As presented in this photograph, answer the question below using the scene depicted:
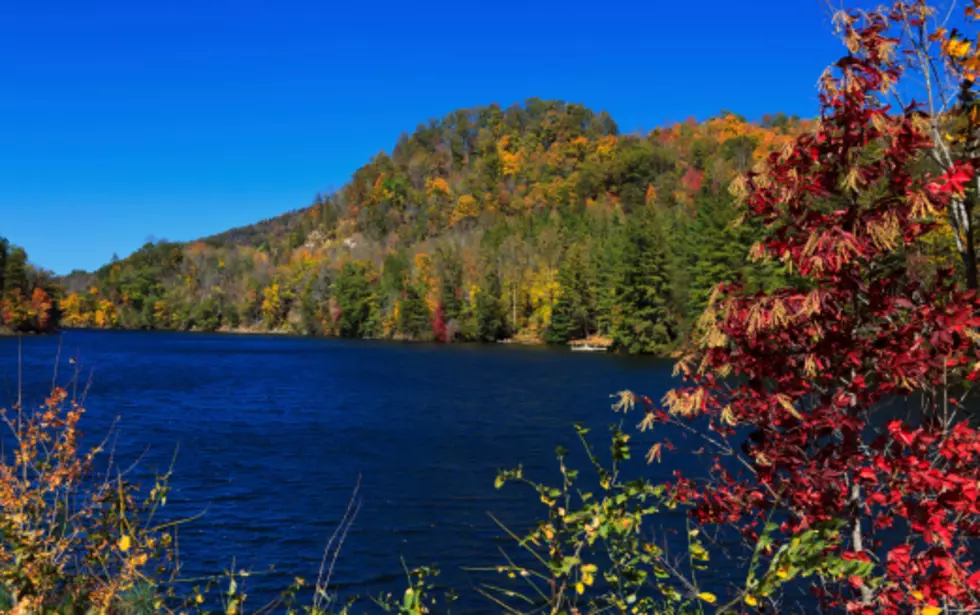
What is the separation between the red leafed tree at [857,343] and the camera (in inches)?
148

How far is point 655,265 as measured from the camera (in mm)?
66312

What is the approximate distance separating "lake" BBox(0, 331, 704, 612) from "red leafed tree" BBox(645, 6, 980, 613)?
4382 mm

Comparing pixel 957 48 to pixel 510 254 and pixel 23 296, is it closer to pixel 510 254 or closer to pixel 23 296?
pixel 510 254

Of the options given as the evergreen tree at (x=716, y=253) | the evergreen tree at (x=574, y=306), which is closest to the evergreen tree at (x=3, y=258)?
the evergreen tree at (x=574, y=306)

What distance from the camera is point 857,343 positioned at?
421 centimetres

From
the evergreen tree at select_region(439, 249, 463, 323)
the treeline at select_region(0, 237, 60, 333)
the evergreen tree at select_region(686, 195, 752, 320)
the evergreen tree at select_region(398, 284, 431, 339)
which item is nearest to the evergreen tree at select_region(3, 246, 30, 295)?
the treeline at select_region(0, 237, 60, 333)

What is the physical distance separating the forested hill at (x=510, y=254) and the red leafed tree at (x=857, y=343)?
47 centimetres

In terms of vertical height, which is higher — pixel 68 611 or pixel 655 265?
pixel 655 265

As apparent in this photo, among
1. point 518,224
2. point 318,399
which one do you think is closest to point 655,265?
point 318,399

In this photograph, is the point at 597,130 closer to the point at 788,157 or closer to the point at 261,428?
the point at 261,428

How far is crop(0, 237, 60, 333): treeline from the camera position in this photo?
9424 cm

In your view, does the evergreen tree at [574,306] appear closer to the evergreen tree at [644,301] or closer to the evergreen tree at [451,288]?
the evergreen tree at [644,301]

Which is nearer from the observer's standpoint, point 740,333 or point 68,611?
point 68,611

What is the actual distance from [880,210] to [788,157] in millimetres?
588
